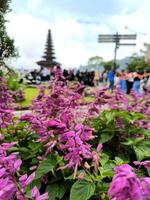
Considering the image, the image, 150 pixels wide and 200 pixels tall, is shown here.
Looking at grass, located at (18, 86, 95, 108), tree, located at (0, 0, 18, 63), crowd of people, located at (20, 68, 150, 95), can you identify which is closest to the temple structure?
crowd of people, located at (20, 68, 150, 95)

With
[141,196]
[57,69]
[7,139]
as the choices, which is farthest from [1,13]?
[141,196]

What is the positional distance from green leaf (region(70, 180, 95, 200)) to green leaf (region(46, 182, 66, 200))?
0.37 meters

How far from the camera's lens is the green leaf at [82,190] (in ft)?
6.02

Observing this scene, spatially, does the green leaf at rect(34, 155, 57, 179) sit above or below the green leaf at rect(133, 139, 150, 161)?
above

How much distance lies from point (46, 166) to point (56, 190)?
144 mm

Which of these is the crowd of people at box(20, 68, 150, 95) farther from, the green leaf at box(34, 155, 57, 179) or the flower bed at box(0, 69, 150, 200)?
the green leaf at box(34, 155, 57, 179)

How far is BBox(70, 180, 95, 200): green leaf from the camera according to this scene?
1835 mm

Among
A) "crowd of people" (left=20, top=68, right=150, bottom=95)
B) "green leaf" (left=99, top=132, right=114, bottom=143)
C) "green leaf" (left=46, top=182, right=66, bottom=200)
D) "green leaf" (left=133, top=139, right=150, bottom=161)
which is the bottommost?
"crowd of people" (left=20, top=68, right=150, bottom=95)

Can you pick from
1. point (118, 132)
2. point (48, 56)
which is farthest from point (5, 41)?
point (48, 56)

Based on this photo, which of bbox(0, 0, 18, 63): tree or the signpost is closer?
bbox(0, 0, 18, 63): tree

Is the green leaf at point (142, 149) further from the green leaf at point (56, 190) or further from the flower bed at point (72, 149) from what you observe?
the green leaf at point (56, 190)

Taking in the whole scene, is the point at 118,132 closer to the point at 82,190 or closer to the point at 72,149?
the point at 82,190

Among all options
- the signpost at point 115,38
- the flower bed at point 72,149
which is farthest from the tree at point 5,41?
the signpost at point 115,38

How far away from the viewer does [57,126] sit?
1853mm
